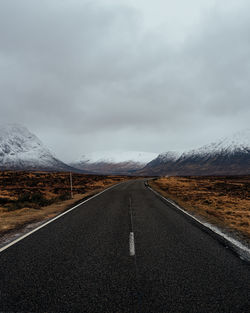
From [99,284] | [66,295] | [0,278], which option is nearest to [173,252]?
[99,284]

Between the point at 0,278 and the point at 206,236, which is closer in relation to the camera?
the point at 0,278

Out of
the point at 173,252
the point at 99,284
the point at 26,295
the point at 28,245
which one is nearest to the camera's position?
the point at 26,295

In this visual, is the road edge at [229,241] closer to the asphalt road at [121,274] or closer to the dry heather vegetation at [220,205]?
the asphalt road at [121,274]

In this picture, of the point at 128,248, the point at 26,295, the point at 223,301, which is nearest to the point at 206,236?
the point at 128,248

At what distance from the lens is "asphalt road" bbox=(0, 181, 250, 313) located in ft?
11.4

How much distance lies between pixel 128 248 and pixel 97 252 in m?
0.96

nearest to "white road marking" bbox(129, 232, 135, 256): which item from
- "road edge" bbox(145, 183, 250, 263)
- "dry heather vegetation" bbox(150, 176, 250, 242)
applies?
"road edge" bbox(145, 183, 250, 263)

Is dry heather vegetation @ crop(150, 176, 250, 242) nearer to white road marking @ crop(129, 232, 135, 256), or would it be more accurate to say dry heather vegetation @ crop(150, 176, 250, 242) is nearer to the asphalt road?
the asphalt road

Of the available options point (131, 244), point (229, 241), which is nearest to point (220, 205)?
point (229, 241)

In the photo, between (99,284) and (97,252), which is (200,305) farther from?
(97,252)

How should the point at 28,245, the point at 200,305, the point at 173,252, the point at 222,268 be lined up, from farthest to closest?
the point at 28,245, the point at 173,252, the point at 222,268, the point at 200,305

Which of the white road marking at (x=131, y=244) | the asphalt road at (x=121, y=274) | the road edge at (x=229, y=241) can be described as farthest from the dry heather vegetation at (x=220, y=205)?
the white road marking at (x=131, y=244)

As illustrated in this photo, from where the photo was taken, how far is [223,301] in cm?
354

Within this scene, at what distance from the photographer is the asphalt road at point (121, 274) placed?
3473 mm
